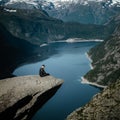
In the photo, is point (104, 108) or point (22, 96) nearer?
point (22, 96)

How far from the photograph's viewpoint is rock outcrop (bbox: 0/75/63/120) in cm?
7175

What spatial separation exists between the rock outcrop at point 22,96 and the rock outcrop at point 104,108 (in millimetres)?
16081

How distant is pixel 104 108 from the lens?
89000 millimetres

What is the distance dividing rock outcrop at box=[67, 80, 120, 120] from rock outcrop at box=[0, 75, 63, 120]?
633 inches

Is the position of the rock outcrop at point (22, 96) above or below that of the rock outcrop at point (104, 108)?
above

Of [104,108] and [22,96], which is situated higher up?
[22,96]

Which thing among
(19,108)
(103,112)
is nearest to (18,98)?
(19,108)

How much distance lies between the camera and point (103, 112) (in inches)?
3428

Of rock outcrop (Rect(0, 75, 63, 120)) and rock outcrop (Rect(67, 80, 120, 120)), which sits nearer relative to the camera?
rock outcrop (Rect(0, 75, 63, 120))

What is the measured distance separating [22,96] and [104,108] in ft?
78.6

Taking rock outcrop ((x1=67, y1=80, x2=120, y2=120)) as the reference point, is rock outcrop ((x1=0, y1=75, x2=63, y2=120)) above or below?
above

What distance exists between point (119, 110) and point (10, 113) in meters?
25.6

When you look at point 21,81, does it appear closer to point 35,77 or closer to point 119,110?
point 35,77

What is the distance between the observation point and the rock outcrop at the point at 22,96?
7175 cm
